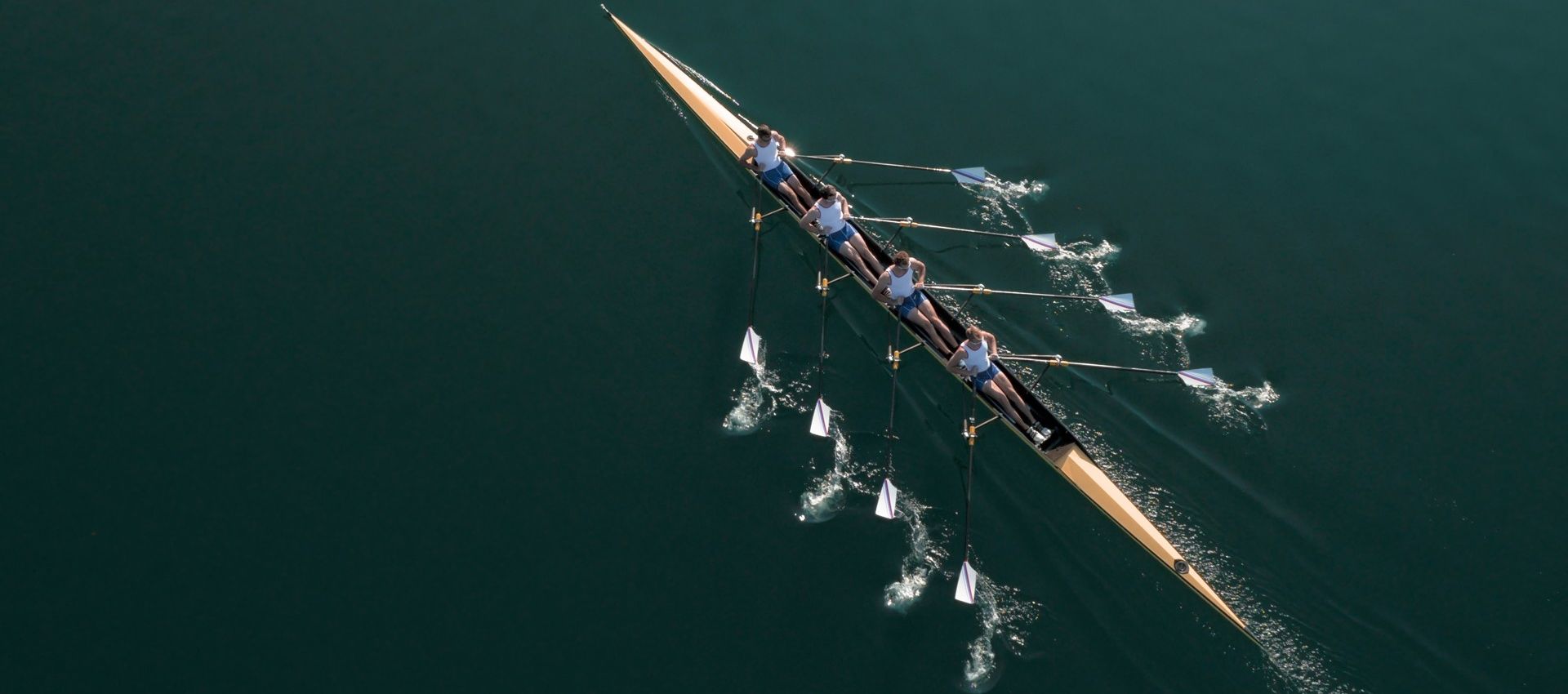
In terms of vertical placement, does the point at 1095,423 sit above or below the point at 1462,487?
above

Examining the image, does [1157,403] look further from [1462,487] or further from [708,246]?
[708,246]

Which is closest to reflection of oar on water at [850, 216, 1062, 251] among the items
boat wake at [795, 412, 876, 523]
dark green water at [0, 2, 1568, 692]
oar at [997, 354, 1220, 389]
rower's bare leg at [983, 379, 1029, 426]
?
dark green water at [0, 2, 1568, 692]

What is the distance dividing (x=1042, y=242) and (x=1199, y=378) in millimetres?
3448

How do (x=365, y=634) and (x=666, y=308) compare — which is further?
(x=666, y=308)

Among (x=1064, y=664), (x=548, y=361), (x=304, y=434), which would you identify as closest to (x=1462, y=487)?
(x=1064, y=664)

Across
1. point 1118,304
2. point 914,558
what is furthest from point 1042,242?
point 914,558

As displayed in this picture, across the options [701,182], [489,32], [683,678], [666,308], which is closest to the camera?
[683,678]

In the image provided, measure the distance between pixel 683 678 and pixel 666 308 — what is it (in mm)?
6188

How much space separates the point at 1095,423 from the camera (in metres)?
18.6

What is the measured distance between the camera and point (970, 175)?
68.3 ft

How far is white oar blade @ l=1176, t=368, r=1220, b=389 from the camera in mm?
18656

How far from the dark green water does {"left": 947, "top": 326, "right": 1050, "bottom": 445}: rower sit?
0.54 meters

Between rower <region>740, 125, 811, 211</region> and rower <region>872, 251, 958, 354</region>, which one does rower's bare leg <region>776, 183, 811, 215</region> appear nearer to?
rower <region>740, 125, 811, 211</region>

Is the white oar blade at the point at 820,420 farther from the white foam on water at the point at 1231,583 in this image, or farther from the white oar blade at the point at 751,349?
the white foam on water at the point at 1231,583
